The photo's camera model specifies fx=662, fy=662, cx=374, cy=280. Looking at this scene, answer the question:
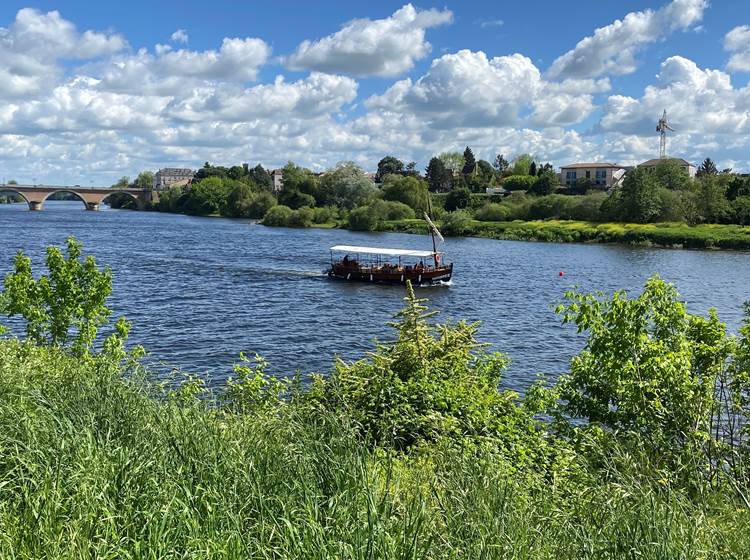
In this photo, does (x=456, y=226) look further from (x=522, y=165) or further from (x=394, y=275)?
(x=522, y=165)

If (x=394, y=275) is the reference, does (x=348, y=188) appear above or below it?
above

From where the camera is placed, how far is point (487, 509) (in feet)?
24.1

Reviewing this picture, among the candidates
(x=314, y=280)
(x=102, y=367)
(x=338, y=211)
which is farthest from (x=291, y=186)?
(x=102, y=367)

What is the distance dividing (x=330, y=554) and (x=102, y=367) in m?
7.09

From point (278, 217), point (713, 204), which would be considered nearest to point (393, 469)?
point (713, 204)

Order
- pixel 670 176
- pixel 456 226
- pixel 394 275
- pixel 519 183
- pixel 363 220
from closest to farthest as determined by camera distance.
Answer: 1. pixel 394 275
2. pixel 456 226
3. pixel 670 176
4. pixel 363 220
5. pixel 519 183

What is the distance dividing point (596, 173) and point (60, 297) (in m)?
174

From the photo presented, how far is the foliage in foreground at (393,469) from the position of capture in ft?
22.5

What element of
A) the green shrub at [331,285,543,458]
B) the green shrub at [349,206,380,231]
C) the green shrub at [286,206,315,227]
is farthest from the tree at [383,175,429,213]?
the green shrub at [331,285,543,458]

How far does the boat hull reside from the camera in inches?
2110

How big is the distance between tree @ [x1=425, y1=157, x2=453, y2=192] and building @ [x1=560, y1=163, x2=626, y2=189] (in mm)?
32465

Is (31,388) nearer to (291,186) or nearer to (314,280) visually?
(314,280)

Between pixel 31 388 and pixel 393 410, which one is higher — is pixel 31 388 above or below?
above

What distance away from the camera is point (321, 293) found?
1895 inches
